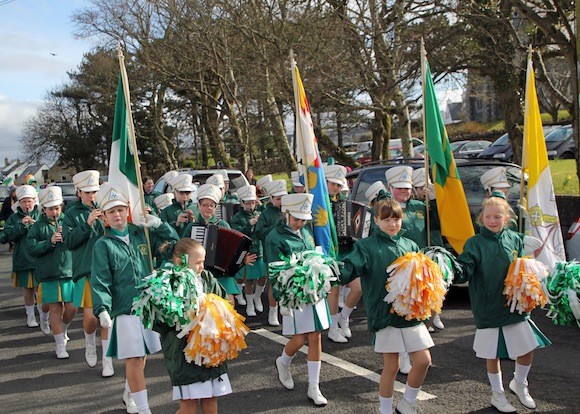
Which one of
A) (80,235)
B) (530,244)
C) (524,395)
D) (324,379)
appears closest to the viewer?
(524,395)

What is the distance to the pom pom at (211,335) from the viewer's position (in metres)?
4.27

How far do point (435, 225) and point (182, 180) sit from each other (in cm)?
333

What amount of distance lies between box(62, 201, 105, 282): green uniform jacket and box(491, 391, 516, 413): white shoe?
3978 mm

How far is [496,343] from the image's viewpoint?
5199 millimetres

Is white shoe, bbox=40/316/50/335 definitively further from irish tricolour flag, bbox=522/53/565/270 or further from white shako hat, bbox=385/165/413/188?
irish tricolour flag, bbox=522/53/565/270

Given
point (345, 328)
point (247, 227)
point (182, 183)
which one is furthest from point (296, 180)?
point (345, 328)

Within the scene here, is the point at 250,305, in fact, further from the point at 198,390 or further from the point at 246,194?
the point at 198,390

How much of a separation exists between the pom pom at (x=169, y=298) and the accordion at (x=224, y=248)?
2.49m

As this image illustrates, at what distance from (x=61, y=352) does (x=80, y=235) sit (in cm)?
169

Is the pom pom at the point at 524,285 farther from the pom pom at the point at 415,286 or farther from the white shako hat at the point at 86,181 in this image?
the white shako hat at the point at 86,181

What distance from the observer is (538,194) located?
6.25 m

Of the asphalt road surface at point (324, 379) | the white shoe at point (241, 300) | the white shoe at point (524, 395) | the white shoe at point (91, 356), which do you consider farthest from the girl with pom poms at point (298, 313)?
the white shoe at point (241, 300)

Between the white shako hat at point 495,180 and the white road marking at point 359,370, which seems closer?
the white road marking at point 359,370

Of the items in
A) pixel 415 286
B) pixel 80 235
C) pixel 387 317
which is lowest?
pixel 387 317
